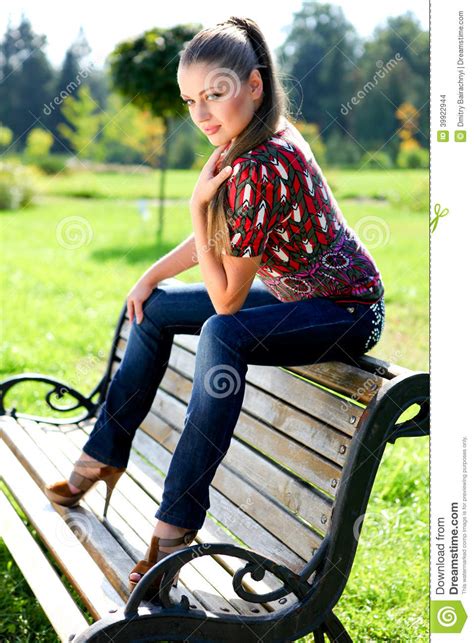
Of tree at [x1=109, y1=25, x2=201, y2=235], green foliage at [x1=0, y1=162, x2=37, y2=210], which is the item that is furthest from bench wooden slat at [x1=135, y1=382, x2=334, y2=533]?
green foliage at [x1=0, y1=162, x2=37, y2=210]

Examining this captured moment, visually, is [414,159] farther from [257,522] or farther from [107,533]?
[107,533]

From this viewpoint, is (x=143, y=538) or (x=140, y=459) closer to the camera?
(x=143, y=538)

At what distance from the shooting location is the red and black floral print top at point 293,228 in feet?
6.04

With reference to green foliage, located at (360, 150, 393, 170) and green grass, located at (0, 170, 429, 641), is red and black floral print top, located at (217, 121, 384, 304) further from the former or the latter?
green foliage, located at (360, 150, 393, 170)

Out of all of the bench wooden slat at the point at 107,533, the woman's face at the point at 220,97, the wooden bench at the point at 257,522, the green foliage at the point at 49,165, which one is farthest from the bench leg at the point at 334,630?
the green foliage at the point at 49,165

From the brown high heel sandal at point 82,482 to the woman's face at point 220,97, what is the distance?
0.96 meters

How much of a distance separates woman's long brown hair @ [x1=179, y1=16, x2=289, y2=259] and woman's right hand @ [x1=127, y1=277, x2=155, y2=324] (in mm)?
499

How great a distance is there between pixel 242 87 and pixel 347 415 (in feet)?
2.65

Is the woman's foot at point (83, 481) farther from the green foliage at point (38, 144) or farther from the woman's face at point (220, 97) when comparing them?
the green foliage at point (38, 144)

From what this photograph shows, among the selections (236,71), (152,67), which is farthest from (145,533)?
(152,67)

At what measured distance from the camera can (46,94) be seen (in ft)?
117

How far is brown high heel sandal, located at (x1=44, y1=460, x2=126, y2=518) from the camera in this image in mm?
2307
